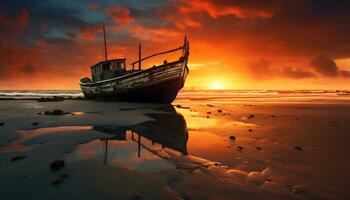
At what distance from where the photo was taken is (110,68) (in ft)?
77.6

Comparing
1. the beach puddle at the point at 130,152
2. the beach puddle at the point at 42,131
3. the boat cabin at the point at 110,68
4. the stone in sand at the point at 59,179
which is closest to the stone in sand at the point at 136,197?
the beach puddle at the point at 130,152

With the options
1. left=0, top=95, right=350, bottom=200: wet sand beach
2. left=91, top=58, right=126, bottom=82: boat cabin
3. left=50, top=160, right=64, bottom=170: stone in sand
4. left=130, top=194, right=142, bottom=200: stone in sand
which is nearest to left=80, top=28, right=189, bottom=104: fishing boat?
left=91, top=58, right=126, bottom=82: boat cabin

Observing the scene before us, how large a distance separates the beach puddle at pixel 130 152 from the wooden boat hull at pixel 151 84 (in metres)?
12.8

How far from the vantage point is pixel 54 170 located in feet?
13.3

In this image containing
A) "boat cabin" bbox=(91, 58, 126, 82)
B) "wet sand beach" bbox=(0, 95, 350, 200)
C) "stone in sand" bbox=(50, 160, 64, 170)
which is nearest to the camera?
"wet sand beach" bbox=(0, 95, 350, 200)

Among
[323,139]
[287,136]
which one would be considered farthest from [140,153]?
[323,139]

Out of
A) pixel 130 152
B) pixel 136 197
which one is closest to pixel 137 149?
pixel 130 152

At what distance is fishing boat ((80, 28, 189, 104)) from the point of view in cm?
1936

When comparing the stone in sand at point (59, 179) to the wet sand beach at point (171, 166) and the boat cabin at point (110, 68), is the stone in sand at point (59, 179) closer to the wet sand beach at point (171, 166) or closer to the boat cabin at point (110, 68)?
the wet sand beach at point (171, 166)

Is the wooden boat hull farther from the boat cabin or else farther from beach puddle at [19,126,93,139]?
beach puddle at [19,126,93,139]

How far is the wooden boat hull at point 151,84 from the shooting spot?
63.8 ft

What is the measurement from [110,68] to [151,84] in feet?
20.1

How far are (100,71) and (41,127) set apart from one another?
54.3 ft

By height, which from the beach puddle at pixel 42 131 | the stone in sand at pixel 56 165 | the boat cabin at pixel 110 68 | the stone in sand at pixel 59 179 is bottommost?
the stone in sand at pixel 59 179
